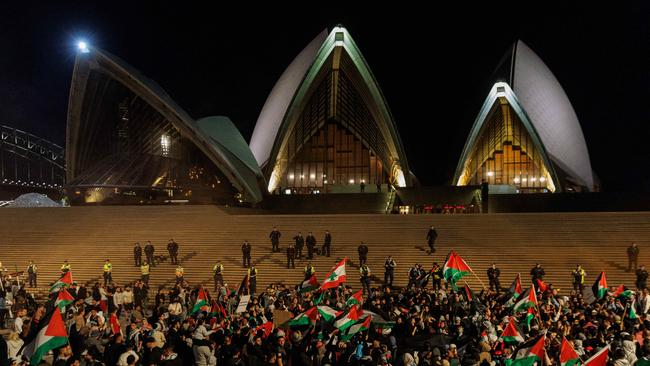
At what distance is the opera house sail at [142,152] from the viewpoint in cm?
2859

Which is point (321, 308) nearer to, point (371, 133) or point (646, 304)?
point (646, 304)

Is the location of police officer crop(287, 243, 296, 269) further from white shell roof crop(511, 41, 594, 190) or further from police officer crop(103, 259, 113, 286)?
Answer: white shell roof crop(511, 41, 594, 190)

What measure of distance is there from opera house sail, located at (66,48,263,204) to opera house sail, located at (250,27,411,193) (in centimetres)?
390

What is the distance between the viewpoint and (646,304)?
10406mm

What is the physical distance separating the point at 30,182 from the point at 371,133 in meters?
33.0

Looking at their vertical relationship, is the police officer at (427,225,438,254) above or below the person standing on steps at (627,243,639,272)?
above

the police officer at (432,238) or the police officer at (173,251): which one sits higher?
the police officer at (432,238)

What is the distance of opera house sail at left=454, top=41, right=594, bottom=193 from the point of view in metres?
32.9

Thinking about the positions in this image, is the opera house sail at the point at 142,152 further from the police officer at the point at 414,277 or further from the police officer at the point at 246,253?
the police officer at the point at 414,277

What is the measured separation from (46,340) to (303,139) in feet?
105

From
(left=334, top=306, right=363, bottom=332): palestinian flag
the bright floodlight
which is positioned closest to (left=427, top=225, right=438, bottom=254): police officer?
(left=334, top=306, right=363, bottom=332): palestinian flag

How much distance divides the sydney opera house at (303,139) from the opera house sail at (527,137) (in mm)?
75

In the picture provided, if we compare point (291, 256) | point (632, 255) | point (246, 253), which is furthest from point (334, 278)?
point (632, 255)

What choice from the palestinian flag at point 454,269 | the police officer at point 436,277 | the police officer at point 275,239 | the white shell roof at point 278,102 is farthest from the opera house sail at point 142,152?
the palestinian flag at point 454,269
